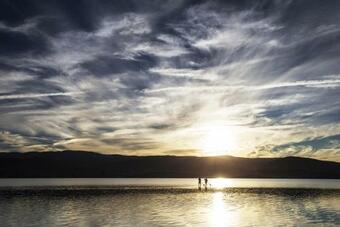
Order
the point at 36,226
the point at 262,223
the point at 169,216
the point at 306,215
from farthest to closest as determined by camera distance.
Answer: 1. the point at 306,215
2. the point at 169,216
3. the point at 262,223
4. the point at 36,226

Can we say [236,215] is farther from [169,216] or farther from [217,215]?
[169,216]

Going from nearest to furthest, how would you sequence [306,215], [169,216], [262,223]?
[262,223]
[169,216]
[306,215]

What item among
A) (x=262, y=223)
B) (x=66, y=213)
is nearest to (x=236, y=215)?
(x=262, y=223)

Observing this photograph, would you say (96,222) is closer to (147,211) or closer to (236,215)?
(147,211)

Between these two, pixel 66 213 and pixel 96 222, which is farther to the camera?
pixel 66 213

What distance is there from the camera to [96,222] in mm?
43250

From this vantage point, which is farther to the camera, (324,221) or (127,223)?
(324,221)

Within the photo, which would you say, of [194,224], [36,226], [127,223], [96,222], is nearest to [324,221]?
[194,224]

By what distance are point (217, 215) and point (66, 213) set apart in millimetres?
17675

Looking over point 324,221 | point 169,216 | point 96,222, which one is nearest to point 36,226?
point 96,222

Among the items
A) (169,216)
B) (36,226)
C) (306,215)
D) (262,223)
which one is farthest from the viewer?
(306,215)

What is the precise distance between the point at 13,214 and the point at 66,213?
5.94 metres

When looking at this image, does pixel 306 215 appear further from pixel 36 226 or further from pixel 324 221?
pixel 36 226

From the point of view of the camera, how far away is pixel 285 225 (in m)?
42.8
